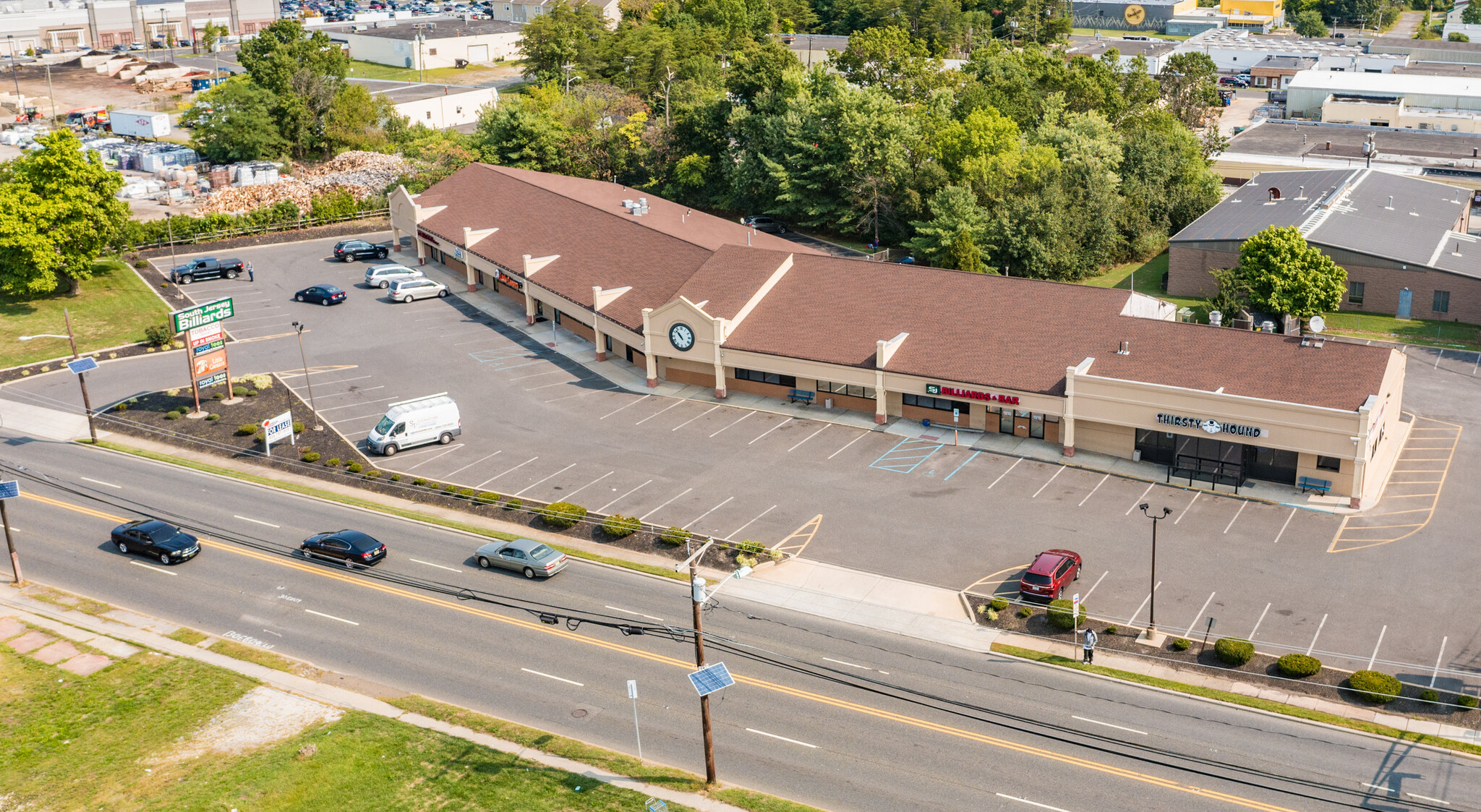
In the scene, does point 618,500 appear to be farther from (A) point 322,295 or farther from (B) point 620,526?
(A) point 322,295

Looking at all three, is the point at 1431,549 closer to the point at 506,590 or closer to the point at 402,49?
the point at 506,590

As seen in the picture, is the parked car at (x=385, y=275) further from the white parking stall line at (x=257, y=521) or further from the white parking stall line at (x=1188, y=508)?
the white parking stall line at (x=1188, y=508)

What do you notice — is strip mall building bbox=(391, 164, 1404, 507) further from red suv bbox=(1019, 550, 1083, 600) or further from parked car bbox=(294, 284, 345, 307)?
red suv bbox=(1019, 550, 1083, 600)

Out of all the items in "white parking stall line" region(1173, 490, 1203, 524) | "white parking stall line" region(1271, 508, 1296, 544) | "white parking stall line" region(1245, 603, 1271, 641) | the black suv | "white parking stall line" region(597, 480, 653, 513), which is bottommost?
"white parking stall line" region(1245, 603, 1271, 641)

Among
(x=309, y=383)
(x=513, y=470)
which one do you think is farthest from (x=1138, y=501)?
(x=309, y=383)

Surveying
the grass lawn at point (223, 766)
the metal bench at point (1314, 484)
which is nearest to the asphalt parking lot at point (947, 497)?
the metal bench at point (1314, 484)

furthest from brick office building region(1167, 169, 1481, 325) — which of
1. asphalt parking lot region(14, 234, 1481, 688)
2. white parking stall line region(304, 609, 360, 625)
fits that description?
white parking stall line region(304, 609, 360, 625)
